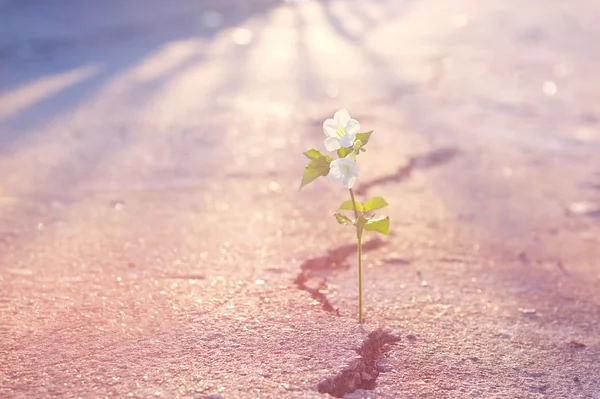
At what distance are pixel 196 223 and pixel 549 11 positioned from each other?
6413mm

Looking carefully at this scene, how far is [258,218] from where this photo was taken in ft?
9.80

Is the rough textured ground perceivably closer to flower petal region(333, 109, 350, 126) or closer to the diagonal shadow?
the diagonal shadow

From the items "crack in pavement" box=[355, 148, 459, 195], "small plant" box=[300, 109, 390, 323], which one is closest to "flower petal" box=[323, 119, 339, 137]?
"small plant" box=[300, 109, 390, 323]

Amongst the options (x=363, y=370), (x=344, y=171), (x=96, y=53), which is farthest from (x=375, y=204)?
(x=96, y=53)

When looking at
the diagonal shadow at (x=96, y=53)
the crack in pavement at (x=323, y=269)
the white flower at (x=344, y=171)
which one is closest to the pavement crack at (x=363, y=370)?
the crack in pavement at (x=323, y=269)

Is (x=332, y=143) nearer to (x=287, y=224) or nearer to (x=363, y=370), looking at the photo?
(x=363, y=370)

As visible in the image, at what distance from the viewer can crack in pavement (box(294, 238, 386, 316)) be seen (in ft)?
7.34

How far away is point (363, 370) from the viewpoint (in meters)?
1.81

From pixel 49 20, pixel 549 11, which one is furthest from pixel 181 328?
pixel 549 11

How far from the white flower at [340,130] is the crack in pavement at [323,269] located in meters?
0.58

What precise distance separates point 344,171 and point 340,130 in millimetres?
114

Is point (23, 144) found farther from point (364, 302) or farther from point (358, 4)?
point (358, 4)

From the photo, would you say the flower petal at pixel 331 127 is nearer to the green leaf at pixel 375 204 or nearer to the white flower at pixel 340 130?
the white flower at pixel 340 130

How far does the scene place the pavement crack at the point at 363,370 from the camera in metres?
1.72
